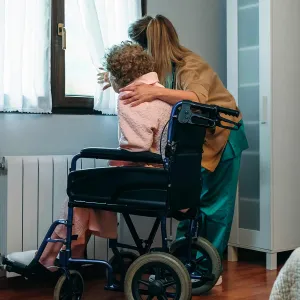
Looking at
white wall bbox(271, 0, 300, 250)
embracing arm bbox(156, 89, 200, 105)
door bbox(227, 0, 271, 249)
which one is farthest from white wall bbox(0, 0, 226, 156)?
embracing arm bbox(156, 89, 200, 105)

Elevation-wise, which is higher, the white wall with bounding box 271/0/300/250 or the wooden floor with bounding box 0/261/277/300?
the white wall with bounding box 271/0/300/250

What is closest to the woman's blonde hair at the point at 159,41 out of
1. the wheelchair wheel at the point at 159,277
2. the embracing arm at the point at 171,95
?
the embracing arm at the point at 171,95

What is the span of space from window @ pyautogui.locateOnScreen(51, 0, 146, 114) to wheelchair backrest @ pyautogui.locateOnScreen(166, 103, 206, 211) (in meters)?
0.83

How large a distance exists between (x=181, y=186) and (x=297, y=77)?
1.40 metres

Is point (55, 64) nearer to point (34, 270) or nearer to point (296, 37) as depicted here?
point (34, 270)

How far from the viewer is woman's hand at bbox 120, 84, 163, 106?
2.14 metres

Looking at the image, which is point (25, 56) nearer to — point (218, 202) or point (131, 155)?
point (131, 155)

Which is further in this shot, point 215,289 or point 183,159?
point 215,289

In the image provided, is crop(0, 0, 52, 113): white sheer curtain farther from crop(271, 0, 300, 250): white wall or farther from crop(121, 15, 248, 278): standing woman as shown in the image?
crop(271, 0, 300, 250): white wall

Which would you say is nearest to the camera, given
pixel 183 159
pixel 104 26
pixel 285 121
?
pixel 183 159

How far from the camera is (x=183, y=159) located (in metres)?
2.11

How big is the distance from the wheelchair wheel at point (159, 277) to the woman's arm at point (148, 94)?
58 cm

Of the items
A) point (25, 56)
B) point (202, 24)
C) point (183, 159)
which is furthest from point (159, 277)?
point (202, 24)

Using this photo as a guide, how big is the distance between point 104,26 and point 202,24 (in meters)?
0.80
